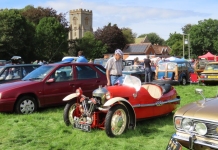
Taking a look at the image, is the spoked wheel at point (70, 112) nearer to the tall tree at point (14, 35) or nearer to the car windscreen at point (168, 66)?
the car windscreen at point (168, 66)

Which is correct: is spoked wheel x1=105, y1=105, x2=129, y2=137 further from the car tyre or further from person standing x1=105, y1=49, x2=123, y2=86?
the car tyre

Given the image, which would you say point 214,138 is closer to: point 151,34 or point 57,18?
point 57,18

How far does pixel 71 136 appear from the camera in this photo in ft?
20.1

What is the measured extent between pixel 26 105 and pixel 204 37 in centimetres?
7628

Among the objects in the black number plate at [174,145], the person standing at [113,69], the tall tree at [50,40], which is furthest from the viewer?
the tall tree at [50,40]

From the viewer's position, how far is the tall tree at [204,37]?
3063 inches

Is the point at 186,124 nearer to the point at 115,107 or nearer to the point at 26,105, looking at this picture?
the point at 115,107

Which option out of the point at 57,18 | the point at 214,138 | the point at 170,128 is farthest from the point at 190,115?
the point at 57,18

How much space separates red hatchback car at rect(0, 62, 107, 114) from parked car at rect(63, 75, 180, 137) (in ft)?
7.57

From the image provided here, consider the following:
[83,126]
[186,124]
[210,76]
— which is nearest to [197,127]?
[186,124]

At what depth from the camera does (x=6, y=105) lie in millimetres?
8328

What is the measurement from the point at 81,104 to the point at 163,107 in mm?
2037

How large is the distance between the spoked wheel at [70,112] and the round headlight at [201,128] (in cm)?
332

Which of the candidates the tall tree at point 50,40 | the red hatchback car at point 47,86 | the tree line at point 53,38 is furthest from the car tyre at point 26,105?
the tall tree at point 50,40
